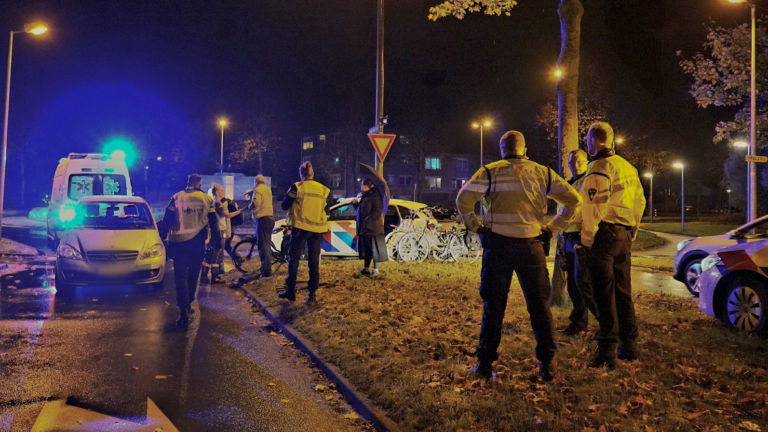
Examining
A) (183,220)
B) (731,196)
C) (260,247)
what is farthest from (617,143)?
(183,220)

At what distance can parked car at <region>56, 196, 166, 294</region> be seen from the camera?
9094 mm

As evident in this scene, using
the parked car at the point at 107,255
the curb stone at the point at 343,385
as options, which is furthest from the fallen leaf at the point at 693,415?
the parked car at the point at 107,255

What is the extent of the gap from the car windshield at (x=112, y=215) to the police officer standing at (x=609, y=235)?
8.28m

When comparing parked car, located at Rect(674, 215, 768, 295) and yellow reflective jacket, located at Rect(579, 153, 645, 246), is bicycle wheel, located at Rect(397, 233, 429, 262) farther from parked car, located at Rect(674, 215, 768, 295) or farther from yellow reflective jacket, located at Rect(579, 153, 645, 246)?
yellow reflective jacket, located at Rect(579, 153, 645, 246)

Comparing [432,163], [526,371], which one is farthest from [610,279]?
[432,163]

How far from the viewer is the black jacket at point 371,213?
1052 centimetres

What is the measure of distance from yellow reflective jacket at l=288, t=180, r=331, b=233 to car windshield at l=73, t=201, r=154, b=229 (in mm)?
3716

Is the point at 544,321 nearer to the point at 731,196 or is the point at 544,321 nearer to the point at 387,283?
the point at 387,283

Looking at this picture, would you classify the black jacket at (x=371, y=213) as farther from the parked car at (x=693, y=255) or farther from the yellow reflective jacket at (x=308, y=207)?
the parked car at (x=693, y=255)

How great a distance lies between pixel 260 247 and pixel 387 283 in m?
2.71

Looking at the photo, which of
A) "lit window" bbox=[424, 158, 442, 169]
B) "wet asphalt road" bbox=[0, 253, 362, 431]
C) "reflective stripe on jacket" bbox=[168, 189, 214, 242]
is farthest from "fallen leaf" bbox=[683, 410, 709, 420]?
"lit window" bbox=[424, 158, 442, 169]

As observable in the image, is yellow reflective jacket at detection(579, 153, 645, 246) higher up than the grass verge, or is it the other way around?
yellow reflective jacket at detection(579, 153, 645, 246)

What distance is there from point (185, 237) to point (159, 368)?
2366mm

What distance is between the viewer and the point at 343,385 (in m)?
4.98
